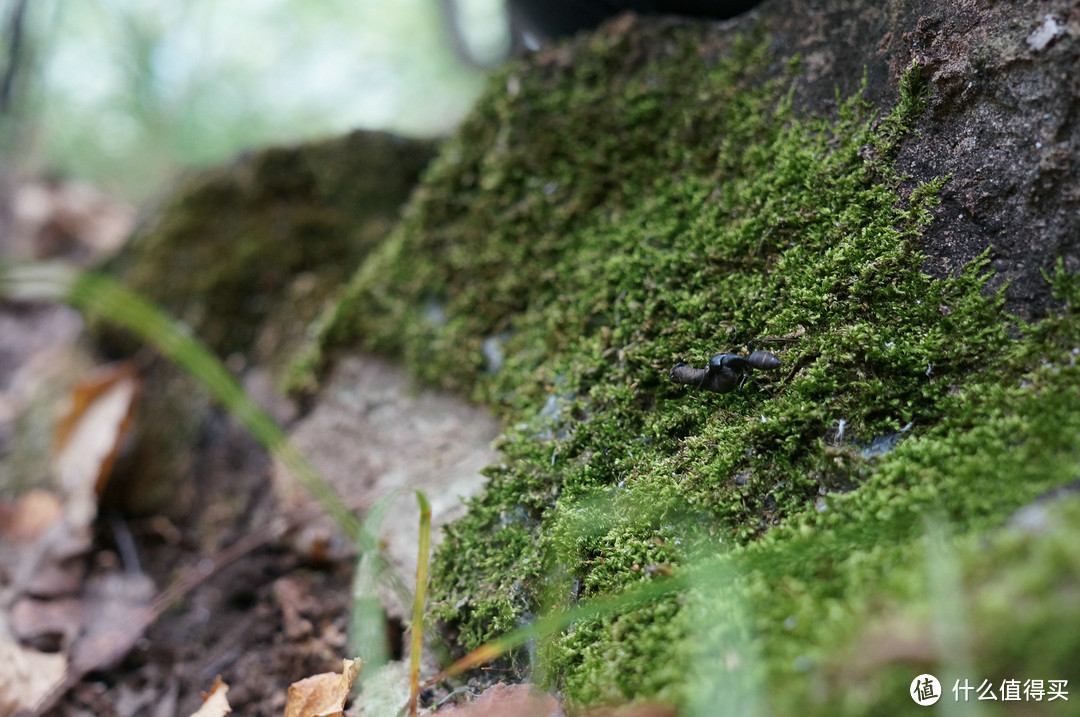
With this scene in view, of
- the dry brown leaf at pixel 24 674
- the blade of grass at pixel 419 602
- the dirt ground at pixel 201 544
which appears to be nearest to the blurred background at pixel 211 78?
the dirt ground at pixel 201 544

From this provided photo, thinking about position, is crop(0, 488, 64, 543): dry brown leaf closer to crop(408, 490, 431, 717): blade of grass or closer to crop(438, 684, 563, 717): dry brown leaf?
crop(408, 490, 431, 717): blade of grass

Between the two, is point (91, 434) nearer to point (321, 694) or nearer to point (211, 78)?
point (321, 694)

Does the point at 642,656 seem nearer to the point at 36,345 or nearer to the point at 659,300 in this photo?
the point at 659,300

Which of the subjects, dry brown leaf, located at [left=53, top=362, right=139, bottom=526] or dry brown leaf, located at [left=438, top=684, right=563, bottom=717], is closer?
dry brown leaf, located at [left=438, top=684, right=563, bottom=717]

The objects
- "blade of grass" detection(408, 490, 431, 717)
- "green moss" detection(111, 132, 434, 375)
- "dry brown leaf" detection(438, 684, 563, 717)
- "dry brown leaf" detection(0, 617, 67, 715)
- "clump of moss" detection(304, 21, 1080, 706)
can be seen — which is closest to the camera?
"clump of moss" detection(304, 21, 1080, 706)

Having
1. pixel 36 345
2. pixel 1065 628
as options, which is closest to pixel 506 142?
pixel 1065 628

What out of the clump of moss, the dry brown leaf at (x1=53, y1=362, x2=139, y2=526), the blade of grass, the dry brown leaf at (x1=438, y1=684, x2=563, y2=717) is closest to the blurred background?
the dry brown leaf at (x1=53, y1=362, x2=139, y2=526)

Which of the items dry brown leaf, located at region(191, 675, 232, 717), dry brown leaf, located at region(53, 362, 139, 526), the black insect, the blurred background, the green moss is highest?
the blurred background
